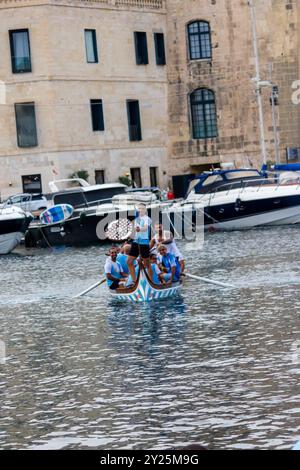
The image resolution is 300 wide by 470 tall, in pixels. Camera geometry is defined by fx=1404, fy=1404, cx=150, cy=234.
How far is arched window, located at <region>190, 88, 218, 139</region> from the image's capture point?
7312 cm

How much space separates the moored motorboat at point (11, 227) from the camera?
→ 53312mm

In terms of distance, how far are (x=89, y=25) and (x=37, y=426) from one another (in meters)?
50.1

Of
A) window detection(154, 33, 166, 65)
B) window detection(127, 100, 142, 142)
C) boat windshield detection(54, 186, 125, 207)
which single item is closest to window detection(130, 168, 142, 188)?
window detection(127, 100, 142, 142)

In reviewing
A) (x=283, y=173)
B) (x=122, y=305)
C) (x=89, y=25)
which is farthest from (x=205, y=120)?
(x=122, y=305)

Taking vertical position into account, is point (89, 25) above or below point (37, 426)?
above

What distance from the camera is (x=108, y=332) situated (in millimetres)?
30281

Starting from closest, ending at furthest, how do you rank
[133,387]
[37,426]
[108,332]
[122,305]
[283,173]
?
[37,426] → [133,387] → [108,332] → [122,305] → [283,173]

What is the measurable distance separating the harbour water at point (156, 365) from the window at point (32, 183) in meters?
26.3

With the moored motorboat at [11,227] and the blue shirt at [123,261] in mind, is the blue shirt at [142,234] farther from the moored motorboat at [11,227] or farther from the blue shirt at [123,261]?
the moored motorboat at [11,227]

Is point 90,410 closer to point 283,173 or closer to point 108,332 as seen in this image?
point 108,332

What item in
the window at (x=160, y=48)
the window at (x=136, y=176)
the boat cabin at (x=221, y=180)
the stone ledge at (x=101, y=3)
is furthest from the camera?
the window at (x=160, y=48)

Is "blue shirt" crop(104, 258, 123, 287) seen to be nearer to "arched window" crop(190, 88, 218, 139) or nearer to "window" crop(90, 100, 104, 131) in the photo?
"window" crop(90, 100, 104, 131)

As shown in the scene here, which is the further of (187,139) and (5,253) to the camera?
(187,139)

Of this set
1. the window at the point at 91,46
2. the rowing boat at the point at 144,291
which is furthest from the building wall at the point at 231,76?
the rowing boat at the point at 144,291
